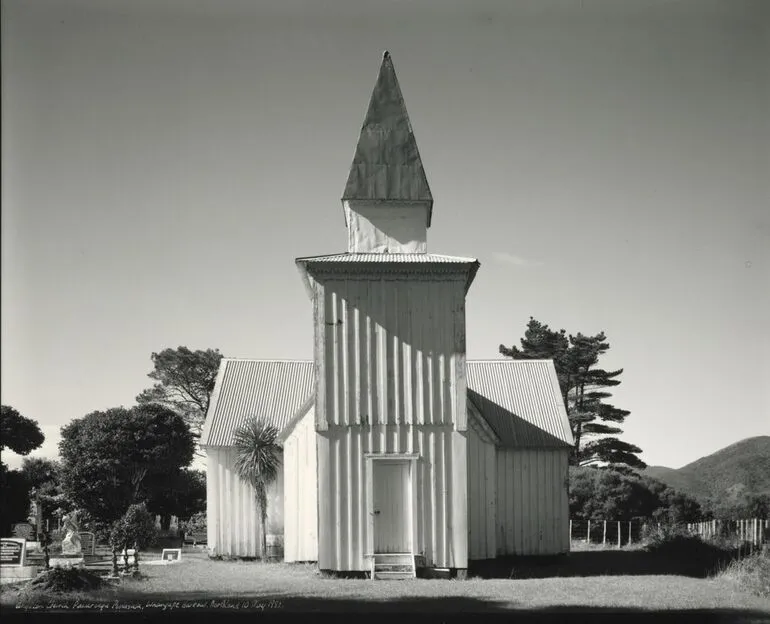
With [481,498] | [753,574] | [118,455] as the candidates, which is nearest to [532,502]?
[481,498]

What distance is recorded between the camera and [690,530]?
118ft

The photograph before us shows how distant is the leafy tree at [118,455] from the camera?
39750 mm

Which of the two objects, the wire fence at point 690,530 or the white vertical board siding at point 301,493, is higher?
the white vertical board siding at point 301,493

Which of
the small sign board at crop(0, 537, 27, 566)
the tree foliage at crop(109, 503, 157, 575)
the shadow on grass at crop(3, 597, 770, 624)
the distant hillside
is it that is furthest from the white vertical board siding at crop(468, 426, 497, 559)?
the distant hillside

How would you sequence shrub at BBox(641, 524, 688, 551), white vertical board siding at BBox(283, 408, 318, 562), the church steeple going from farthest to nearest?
shrub at BBox(641, 524, 688, 551), white vertical board siding at BBox(283, 408, 318, 562), the church steeple

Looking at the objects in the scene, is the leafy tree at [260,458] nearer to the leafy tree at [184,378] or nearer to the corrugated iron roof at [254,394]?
the corrugated iron roof at [254,394]

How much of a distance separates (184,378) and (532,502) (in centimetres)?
3386

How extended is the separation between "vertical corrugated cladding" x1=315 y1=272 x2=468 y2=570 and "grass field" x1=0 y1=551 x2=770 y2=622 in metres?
1.51

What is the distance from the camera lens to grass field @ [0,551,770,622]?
16.1 m

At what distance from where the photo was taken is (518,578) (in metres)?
22.8

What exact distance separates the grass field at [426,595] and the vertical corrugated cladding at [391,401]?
151 centimetres

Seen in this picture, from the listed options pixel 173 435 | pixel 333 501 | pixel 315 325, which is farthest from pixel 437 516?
pixel 173 435

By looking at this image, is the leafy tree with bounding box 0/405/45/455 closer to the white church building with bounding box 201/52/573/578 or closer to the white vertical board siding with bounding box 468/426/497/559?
the white church building with bounding box 201/52/573/578

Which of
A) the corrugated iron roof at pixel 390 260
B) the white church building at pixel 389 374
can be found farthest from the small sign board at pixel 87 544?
the corrugated iron roof at pixel 390 260
